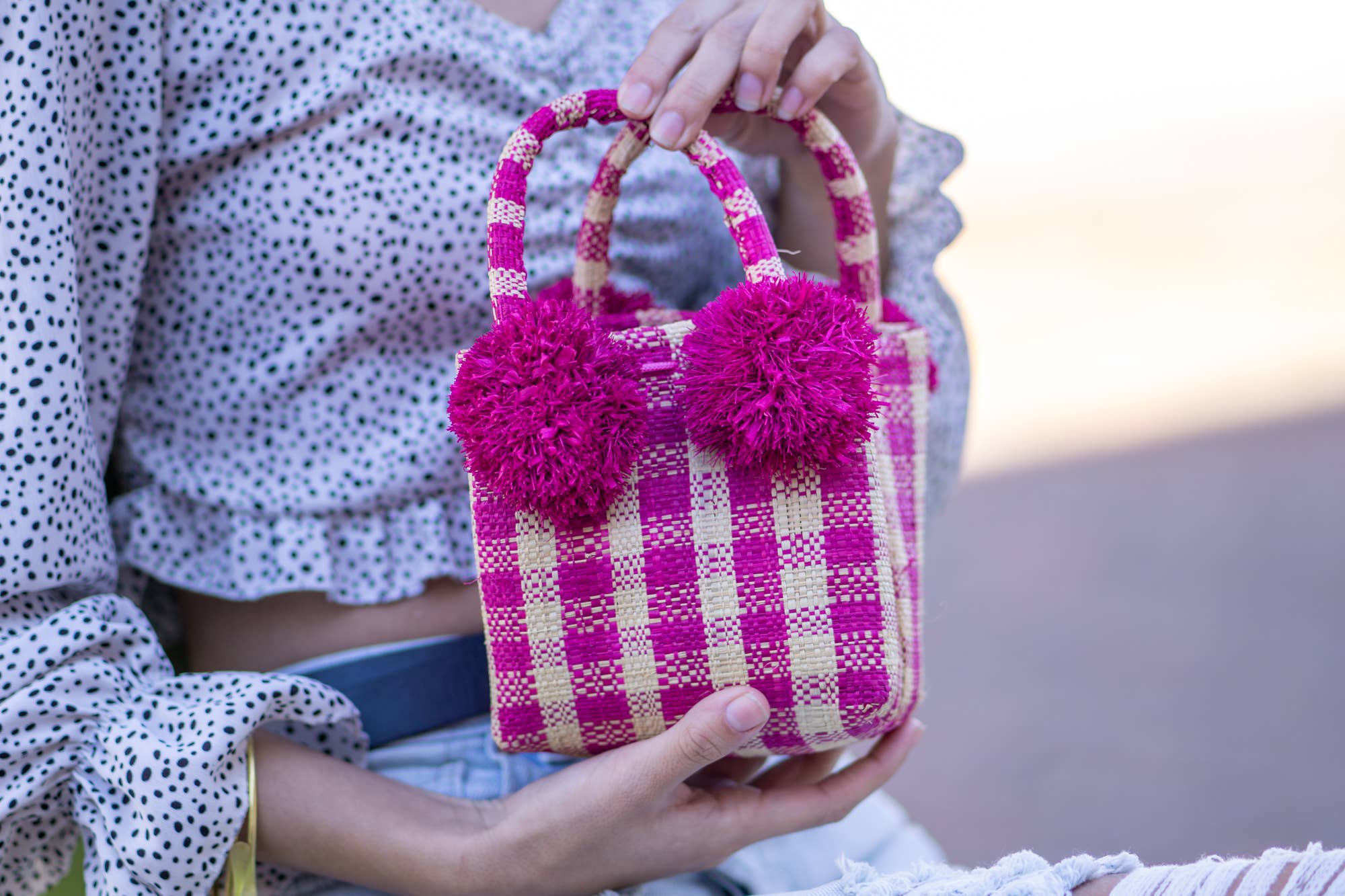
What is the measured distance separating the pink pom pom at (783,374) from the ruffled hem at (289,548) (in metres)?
0.31

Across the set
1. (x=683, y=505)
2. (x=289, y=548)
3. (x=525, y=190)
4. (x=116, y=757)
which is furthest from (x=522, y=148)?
(x=116, y=757)

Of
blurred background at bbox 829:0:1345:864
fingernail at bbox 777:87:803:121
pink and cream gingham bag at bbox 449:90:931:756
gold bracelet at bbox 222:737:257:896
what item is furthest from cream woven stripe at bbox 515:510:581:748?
blurred background at bbox 829:0:1345:864

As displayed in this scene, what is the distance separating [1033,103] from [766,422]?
4.97 metres

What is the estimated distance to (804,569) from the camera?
67 centimetres

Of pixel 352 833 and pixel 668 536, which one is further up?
pixel 668 536

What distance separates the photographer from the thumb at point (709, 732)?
0.66 metres

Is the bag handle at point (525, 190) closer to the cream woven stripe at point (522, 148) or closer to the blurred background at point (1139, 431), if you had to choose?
the cream woven stripe at point (522, 148)

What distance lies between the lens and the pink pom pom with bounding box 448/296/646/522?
63cm

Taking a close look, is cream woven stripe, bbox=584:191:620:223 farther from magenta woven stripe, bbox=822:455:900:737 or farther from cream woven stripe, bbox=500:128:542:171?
magenta woven stripe, bbox=822:455:900:737

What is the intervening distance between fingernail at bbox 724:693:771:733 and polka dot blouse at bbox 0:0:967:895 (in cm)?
30

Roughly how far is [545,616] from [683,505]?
0.11 meters

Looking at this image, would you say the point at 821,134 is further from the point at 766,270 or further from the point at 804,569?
the point at 804,569

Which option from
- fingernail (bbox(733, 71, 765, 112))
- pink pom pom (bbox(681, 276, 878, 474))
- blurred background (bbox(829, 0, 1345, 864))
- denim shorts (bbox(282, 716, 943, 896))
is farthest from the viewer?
blurred background (bbox(829, 0, 1345, 864))

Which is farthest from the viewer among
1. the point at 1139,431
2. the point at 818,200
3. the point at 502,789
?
the point at 1139,431
